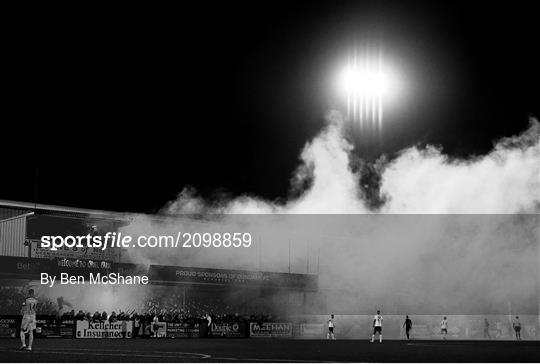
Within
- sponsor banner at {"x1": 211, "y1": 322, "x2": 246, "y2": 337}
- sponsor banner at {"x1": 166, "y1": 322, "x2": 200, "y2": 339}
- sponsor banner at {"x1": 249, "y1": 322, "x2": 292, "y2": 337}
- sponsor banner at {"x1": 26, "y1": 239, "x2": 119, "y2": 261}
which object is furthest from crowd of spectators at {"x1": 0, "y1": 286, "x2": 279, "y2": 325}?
sponsor banner at {"x1": 26, "y1": 239, "x2": 119, "y2": 261}

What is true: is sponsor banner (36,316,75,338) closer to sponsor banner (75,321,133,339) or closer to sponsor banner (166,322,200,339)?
sponsor banner (75,321,133,339)

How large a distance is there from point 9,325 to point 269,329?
55.8 feet

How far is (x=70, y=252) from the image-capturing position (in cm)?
5553

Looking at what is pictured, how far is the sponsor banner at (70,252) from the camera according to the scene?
5434cm

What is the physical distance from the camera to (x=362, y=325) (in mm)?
56156

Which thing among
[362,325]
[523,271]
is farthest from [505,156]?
[362,325]

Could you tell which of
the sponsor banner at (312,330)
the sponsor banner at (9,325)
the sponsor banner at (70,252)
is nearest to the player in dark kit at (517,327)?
the sponsor banner at (312,330)

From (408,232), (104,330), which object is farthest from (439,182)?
(104,330)

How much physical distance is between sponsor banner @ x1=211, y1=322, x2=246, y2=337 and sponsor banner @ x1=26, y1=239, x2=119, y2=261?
35.9 ft

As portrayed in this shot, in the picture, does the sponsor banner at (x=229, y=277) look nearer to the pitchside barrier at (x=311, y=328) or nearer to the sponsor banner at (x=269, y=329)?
the pitchside barrier at (x=311, y=328)

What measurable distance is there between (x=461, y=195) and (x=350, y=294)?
16.3 meters

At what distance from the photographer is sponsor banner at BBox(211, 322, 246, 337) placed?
5075 centimetres

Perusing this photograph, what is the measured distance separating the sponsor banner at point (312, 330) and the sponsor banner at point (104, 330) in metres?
12.5

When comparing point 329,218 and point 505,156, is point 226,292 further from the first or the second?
point 505,156
